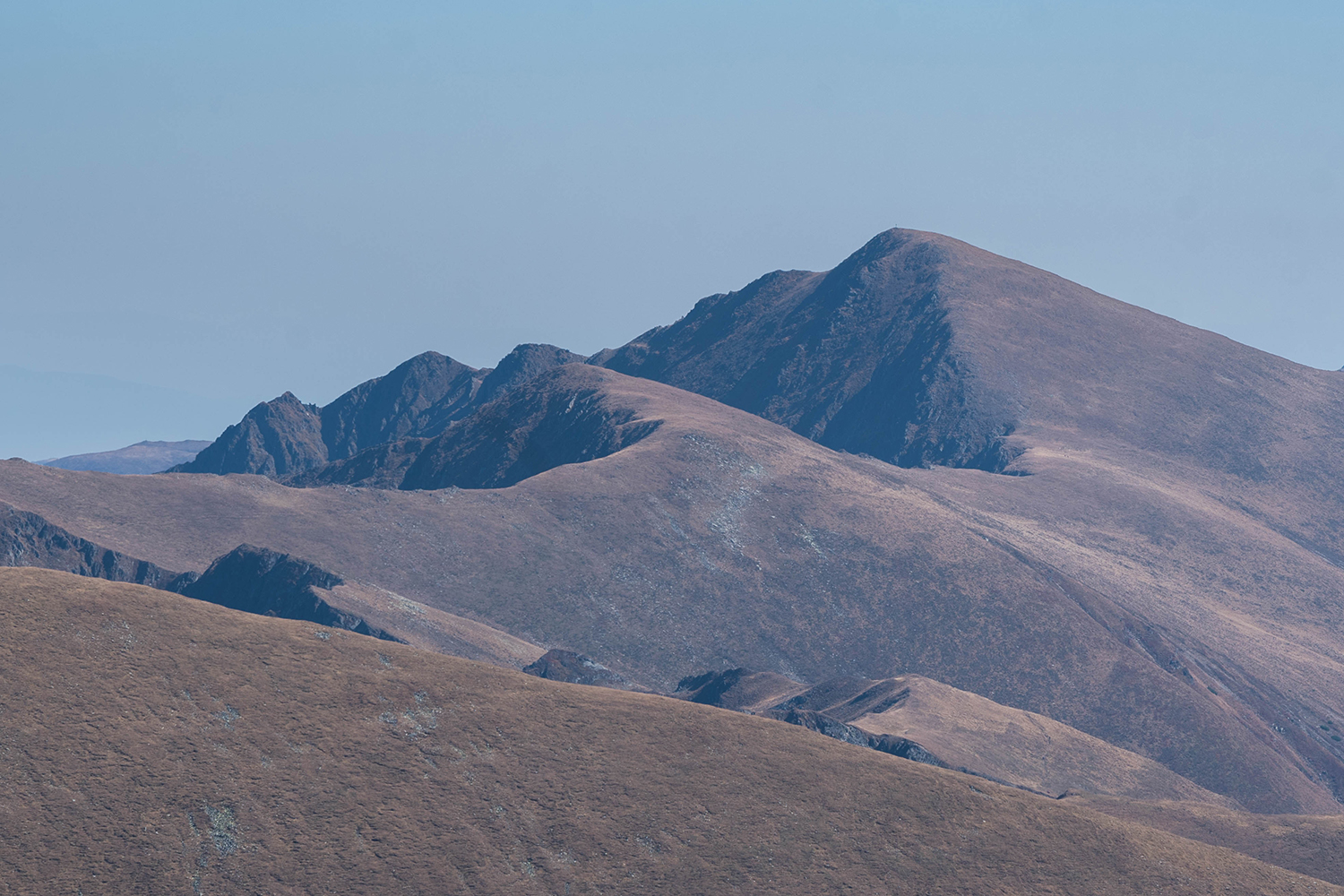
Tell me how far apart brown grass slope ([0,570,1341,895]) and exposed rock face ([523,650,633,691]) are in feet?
155

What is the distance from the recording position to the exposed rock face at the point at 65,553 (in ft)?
422

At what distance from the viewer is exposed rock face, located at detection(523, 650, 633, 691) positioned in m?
116

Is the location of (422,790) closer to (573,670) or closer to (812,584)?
(573,670)

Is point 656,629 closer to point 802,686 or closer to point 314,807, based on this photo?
point 802,686

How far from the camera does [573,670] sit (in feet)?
388

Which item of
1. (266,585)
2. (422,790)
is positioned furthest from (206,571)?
(422,790)

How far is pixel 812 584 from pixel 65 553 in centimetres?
7130

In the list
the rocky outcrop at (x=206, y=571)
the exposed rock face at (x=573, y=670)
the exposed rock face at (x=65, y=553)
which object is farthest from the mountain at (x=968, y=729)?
the exposed rock face at (x=65, y=553)

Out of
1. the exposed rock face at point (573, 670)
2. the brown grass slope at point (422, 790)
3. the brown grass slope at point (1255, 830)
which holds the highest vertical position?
the brown grass slope at point (422, 790)

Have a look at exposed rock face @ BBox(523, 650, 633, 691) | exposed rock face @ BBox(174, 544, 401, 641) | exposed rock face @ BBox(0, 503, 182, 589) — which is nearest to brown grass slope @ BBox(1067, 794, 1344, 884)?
exposed rock face @ BBox(523, 650, 633, 691)

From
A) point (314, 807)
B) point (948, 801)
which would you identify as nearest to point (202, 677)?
point (314, 807)

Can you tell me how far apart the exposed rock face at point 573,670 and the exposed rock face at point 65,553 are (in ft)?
118

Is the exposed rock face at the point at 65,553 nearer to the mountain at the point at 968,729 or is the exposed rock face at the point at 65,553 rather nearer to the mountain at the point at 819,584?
the mountain at the point at 819,584

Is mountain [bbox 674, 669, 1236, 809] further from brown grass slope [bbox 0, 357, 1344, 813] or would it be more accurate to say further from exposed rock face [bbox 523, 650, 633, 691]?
brown grass slope [bbox 0, 357, 1344, 813]
